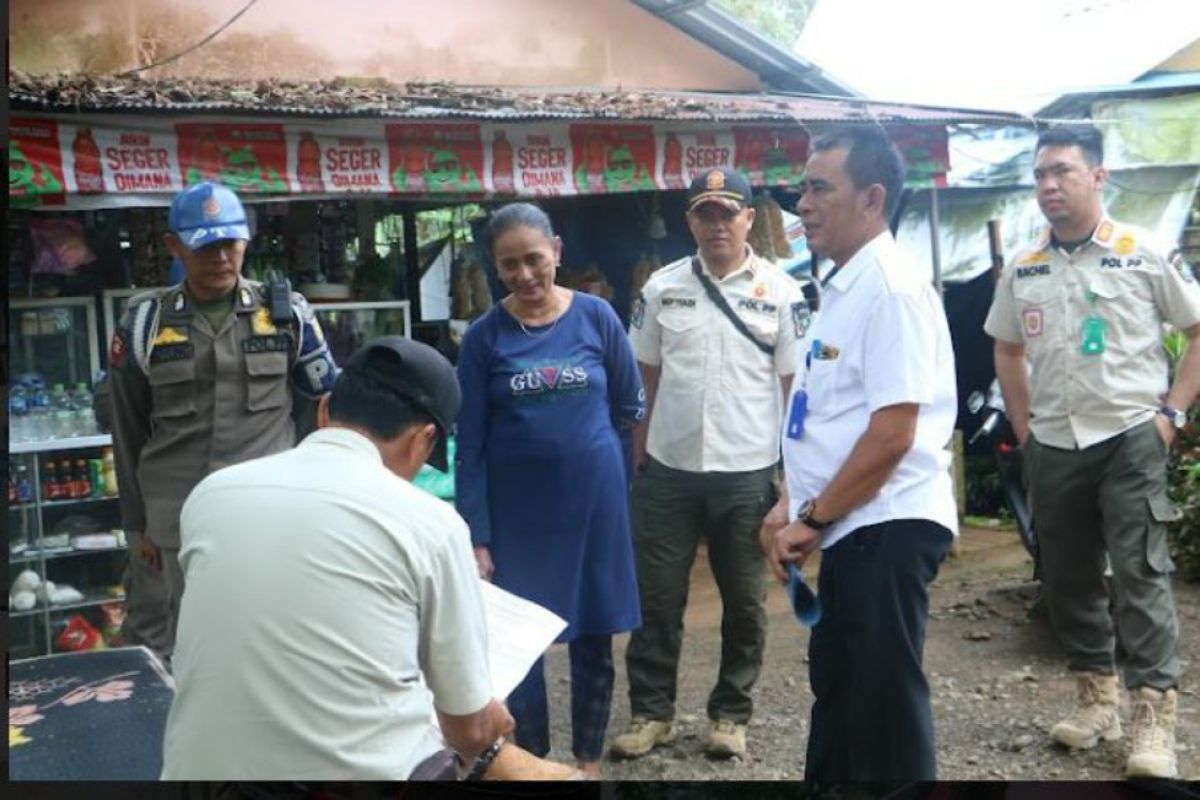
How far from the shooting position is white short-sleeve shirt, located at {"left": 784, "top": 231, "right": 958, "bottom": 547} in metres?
2.00

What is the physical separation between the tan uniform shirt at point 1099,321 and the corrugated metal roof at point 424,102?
0.33 meters

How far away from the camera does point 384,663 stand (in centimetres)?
153

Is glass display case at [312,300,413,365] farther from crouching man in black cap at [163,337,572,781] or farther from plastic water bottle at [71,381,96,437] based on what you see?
crouching man in black cap at [163,337,572,781]

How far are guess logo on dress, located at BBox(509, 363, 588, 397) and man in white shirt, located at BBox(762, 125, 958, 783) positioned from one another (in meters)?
0.45

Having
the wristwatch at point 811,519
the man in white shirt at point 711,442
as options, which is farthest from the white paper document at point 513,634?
the man in white shirt at point 711,442

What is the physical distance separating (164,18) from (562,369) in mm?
1062

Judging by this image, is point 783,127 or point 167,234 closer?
point 167,234

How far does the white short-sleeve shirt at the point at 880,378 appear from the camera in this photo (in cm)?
200

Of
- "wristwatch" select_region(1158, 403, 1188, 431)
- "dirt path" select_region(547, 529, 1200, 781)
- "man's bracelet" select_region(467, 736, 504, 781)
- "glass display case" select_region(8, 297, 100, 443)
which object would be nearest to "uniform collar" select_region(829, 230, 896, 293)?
"wristwatch" select_region(1158, 403, 1188, 431)

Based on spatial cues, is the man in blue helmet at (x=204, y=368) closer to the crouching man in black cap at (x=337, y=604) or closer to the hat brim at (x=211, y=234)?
the hat brim at (x=211, y=234)

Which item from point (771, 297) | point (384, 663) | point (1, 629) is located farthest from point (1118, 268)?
point (1, 629)

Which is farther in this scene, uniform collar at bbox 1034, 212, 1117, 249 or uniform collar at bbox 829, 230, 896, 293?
uniform collar at bbox 1034, 212, 1117, 249

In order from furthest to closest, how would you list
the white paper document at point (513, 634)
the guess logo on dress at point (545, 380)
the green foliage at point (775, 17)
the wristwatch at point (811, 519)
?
the green foliage at point (775, 17) → the guess logo on dress at point (545, 380) → the wristwatch at point (811, 519) → the white paper document at point (513, 634)

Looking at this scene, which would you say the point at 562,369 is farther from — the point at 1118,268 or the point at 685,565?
the point at 1118,268
